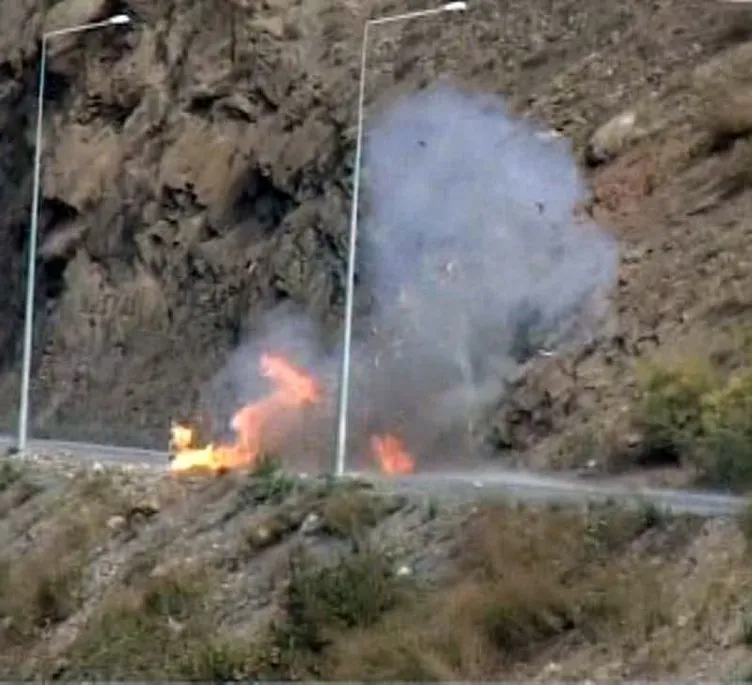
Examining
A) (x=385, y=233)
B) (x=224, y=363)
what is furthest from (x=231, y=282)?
(x=385, y=233)

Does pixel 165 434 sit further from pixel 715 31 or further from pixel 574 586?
pixel 574 586

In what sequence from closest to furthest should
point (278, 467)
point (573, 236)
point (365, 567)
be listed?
1. point (365, 567)
2. point (278, 467)
3. point (573, 236)

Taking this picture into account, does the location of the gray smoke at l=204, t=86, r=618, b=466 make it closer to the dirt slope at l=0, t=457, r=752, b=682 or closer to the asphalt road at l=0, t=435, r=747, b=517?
the asphalt road at l=0, t=435, r=747, b=517

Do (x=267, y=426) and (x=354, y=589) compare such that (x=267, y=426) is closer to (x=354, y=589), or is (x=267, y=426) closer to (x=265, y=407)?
(x=265, y=407)

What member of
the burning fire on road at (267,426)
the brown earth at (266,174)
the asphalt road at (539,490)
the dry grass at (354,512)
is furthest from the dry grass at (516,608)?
the burning fire on road at (267,426)

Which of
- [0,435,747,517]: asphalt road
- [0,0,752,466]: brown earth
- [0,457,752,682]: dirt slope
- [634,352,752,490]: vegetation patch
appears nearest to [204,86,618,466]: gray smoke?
[0,0,752,466]: brown earth

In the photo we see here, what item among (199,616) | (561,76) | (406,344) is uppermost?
(561,76)

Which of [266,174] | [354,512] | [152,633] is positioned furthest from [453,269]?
[152,633]
